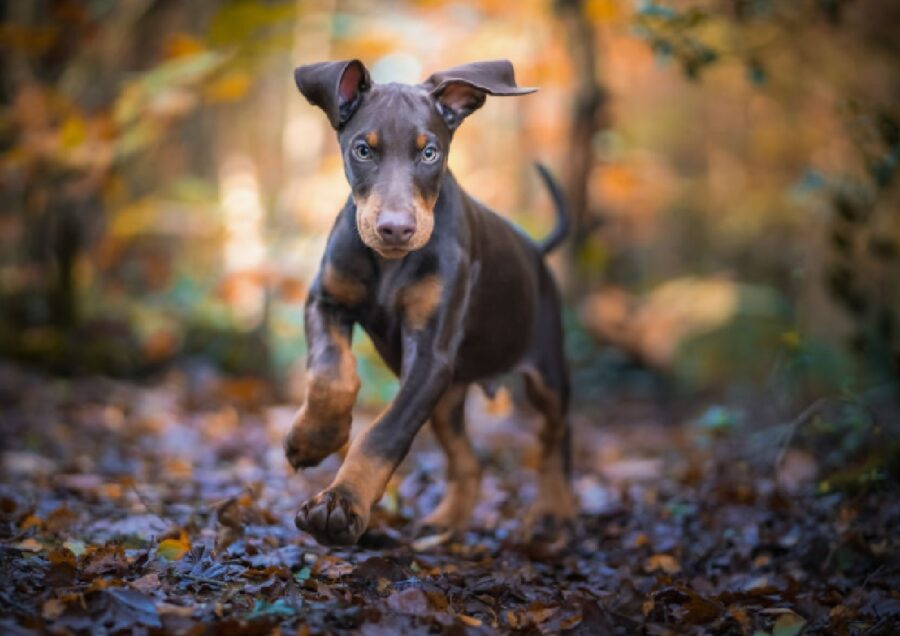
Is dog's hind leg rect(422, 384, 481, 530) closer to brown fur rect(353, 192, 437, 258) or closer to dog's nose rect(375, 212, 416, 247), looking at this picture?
brown fur rect(353, 192, 437, 258)

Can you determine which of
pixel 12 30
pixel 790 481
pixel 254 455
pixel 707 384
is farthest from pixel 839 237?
pixel 12 30

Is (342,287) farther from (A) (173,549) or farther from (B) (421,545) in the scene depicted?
(B) (421,545)

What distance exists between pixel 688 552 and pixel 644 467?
2.18 meters

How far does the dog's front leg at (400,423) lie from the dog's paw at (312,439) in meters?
0.20

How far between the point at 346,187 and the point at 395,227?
25.4 ft

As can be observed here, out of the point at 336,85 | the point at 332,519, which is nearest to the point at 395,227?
the point at 336,85

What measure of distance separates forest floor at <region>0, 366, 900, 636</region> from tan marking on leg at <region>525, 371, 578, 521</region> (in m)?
0.15

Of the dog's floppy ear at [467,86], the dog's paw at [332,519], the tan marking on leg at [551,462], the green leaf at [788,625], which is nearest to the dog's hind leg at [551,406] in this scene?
the tan marking on leg at [551,462]

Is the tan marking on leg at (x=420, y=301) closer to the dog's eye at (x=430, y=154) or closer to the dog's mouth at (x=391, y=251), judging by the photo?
the dog's mouth at (x=391, y=251)

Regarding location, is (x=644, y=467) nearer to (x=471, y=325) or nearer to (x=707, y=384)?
(x=471, y=325)

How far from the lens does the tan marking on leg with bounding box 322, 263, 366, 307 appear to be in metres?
3.89

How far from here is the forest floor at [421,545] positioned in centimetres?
296

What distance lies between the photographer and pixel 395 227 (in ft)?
11.3

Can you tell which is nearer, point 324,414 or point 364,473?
point 364,473
